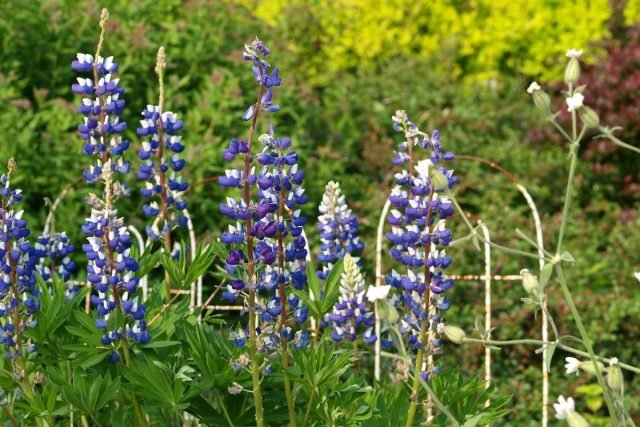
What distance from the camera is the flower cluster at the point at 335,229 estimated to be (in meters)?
3.02

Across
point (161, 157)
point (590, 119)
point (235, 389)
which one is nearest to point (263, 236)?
point (235, 389)

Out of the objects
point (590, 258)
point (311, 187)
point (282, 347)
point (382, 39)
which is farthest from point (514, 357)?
point (382, 39)

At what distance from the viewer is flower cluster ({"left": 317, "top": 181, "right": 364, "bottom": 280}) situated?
3.02 m

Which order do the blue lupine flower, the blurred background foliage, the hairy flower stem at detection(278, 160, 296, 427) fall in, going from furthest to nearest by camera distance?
the blurred background foliage
the hairy flower stem at detection(278, 160, 296, 427)
the blue lupine flower

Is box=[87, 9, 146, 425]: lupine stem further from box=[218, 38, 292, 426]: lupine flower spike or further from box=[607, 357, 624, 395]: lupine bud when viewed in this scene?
box=[607, 357, 624, 395]: lupine bud

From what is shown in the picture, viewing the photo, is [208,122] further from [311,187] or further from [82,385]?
[82,385]

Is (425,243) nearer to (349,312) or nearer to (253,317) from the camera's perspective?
(349,312)

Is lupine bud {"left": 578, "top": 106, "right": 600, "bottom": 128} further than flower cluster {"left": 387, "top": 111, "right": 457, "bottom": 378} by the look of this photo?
No

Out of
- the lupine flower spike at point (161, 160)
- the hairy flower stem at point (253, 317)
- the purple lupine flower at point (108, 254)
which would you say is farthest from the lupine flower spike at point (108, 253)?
the hairy flower stem at point (253, 317)

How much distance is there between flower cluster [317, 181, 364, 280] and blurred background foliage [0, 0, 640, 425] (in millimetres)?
1855

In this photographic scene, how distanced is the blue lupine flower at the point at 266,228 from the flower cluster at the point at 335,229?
350 mm

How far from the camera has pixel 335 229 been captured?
3.07 metres

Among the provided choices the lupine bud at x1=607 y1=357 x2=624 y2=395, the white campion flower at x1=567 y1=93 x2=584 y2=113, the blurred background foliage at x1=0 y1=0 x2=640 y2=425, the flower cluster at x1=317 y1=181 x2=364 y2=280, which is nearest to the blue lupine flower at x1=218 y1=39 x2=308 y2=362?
the flower cluster at x1=317 y1=181 x2=364 y2=280

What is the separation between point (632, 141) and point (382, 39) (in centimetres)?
200
